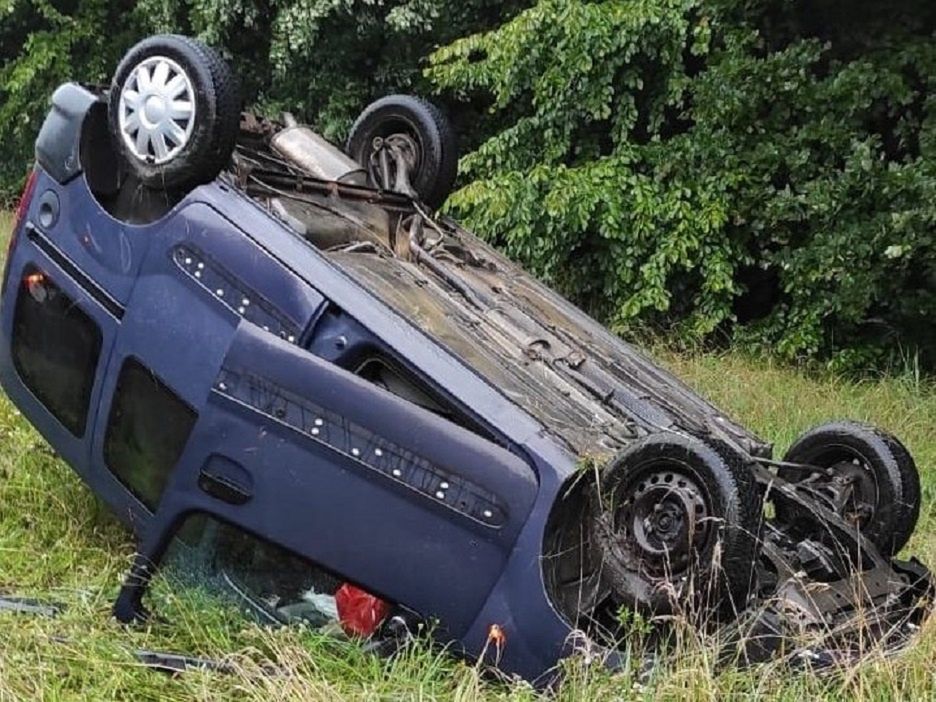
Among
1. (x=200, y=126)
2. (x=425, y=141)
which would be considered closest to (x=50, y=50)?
(x=425, y=141)

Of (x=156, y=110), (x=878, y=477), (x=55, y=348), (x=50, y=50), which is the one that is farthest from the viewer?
(x=50, y=50)

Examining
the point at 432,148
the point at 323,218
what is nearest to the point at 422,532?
the point at 323,218

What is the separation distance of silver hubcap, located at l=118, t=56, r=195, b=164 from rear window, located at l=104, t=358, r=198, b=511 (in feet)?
2.16

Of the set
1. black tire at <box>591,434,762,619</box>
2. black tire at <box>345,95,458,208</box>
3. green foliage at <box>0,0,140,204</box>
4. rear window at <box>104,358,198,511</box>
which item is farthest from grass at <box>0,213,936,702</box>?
green foliage at <box>0,0,140,204</box>

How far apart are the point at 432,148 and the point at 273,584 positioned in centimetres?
216

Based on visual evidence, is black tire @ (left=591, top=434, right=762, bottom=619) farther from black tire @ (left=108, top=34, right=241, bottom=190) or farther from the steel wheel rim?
black tire @ (left=108, top=34, right=241, bottom=190)

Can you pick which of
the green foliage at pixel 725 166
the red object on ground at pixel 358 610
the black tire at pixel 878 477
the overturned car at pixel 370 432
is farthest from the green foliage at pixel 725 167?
the red object on ground at pixel 358 610

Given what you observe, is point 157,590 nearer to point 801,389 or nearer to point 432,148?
point 432,148

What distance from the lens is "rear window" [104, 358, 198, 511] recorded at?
10.5 ft

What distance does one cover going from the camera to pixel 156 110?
345cm

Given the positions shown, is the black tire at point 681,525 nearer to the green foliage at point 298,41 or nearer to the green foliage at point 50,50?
the green foliage at point 298,41

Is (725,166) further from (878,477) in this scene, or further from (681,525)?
(681,525)

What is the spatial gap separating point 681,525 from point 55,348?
2.13 metres

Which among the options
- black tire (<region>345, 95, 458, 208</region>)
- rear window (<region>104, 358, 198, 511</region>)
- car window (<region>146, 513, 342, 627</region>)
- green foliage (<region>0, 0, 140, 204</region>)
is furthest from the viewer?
green foliage (<region>0, 0, 140, 204</region>)
